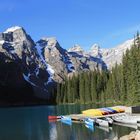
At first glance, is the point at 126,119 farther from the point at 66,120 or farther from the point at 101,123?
the point at 66,120

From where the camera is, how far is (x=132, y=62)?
4717 inches

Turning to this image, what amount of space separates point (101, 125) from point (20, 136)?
18075 mm

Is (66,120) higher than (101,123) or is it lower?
higher

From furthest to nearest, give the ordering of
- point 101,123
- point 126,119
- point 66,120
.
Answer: point 66,120
point 101,123
point 126,119

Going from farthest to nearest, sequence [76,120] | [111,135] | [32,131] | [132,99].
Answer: [132,99] < [76,120] < [32,131] < [111,135]

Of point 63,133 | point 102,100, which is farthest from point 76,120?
point 102,100

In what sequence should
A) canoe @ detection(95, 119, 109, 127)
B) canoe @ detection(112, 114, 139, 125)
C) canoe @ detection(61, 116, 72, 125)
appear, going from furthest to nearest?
canoe @ detection(61, 116, 72, 125)
canoe @ detection(95, 119, 109, 127)
canoe @ detection(112, 114, 139, 125)

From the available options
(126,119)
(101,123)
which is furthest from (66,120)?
(126,119)

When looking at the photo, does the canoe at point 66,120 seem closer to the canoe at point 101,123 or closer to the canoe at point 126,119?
the canoe at point 101,123

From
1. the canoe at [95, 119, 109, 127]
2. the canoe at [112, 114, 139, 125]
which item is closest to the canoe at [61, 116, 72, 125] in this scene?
the canoe at [95, 119, 109, 127]

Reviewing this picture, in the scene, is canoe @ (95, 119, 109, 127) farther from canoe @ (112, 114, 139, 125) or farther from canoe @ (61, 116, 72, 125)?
canoe @ (61, 116, 72, 125)

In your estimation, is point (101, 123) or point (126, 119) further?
point (101, 123)

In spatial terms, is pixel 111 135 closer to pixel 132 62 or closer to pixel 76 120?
pixel 76 120

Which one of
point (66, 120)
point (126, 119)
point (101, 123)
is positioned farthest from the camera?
point (66, 120)
